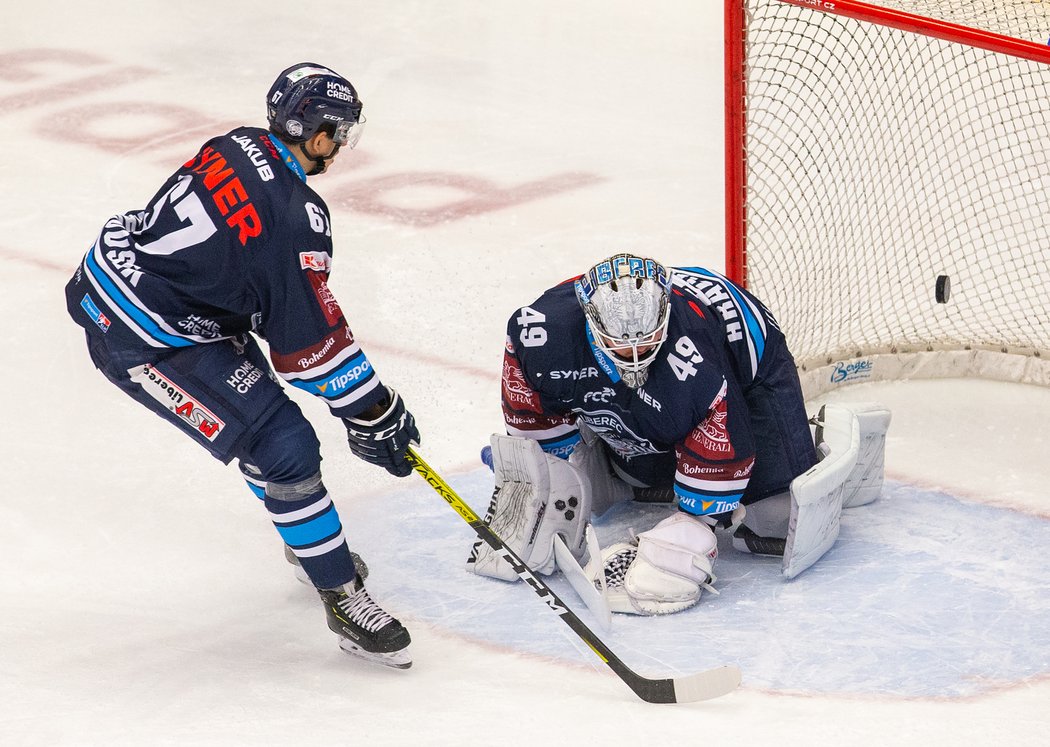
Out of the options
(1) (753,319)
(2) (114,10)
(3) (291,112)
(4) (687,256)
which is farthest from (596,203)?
(2) (114,10)

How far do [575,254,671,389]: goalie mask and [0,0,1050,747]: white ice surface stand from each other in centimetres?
58

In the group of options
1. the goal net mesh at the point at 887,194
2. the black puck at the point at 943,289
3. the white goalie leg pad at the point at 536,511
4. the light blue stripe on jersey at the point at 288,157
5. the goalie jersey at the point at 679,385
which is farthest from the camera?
the black puck at the point at 943,289

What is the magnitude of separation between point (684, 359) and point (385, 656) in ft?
2.76

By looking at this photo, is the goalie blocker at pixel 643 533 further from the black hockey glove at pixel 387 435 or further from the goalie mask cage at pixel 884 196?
the goalie mask cage at pixel 884 196

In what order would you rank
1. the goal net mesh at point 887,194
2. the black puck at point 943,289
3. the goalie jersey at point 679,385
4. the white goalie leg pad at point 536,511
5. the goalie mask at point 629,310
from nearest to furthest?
the goalie mask at point 629,310, the goalie jersey at point 679,385, the white goalie leg pad at point 536,511, the goal net mesh at point 887,194, the black puck at point 943,289

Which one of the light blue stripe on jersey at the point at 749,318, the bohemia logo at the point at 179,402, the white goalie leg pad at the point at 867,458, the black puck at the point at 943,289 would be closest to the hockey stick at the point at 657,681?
the bohemia logo at the point at 179,402

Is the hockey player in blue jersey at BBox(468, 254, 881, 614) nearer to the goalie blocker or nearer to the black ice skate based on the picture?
the goalie blocker

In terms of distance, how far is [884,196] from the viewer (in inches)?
166

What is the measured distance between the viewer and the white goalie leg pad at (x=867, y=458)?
3.28 meters

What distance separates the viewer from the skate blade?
8.63 feet

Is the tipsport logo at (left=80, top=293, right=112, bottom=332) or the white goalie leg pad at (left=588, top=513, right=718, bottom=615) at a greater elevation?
the tipsport logo at (left=80, top=293, right=112, bottom=332)

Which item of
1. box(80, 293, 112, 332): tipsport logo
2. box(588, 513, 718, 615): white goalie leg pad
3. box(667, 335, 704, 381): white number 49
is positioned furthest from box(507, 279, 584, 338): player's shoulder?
box(80, 293, 112, 332): tipsport logo

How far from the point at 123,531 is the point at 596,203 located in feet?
8.36

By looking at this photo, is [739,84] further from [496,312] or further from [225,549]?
[225,549]
